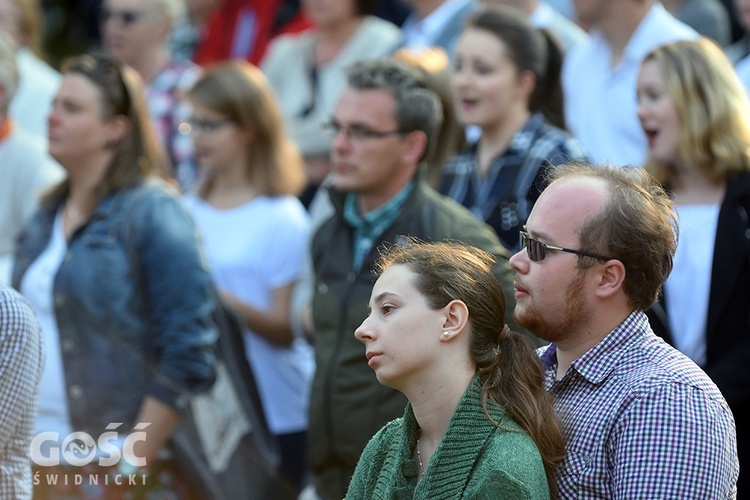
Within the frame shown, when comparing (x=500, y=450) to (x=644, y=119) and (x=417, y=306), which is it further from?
(x=644, y=119)

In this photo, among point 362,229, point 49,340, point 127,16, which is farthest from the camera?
point 127,16

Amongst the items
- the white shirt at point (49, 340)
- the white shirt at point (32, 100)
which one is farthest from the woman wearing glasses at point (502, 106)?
the white shirt at point (32, 100)

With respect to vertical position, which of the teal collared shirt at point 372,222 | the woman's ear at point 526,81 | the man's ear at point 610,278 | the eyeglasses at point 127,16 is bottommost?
the eyeglasses at point 127,16

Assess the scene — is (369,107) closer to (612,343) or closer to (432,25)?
(612,343)

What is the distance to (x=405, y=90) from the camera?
4.70m

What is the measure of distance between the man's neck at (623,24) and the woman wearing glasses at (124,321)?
2.26m

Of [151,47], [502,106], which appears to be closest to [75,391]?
[502,106]

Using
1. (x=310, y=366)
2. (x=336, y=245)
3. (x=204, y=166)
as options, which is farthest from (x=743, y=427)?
(x=204, y=166)

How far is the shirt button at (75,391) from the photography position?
15.5 ft

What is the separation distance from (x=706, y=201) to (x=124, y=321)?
226cm

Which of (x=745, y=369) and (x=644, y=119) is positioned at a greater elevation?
(x=644, y=119)

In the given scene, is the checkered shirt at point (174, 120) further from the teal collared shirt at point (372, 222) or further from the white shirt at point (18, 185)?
the teal collared shirt at point (372, 222)

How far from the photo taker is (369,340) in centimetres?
268

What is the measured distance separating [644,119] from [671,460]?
2.33m
